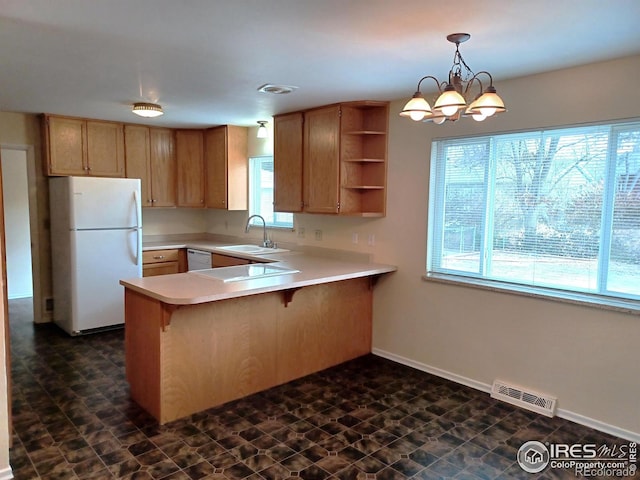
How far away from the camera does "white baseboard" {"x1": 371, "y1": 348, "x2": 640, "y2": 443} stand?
273cm

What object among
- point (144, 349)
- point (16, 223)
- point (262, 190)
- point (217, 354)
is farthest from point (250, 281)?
point (16, 223)

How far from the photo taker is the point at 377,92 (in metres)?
3.55

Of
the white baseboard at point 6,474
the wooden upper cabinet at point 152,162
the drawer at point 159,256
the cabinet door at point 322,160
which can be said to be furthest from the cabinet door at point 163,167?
the white baseboard at point 6,474

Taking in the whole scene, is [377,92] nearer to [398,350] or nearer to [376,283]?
[376,283]

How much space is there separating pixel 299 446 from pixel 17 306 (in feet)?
16.0

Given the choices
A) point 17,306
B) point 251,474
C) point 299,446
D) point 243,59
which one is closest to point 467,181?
point 243,59

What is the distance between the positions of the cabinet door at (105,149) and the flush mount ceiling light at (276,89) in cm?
240

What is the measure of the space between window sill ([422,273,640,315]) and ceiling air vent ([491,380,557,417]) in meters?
0.68

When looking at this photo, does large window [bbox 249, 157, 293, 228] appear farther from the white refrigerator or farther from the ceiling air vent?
the ceiling air vent

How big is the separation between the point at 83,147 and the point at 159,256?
1.43m

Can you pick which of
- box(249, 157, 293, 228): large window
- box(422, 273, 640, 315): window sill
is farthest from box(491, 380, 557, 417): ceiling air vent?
box(249, 157, 293, 228): large window

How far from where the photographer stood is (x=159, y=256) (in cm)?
527

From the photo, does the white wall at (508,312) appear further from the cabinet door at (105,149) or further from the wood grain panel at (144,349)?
the cabinet door at (105,149)

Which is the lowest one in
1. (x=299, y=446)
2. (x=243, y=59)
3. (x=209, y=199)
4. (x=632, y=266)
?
(x=299, y=446)
